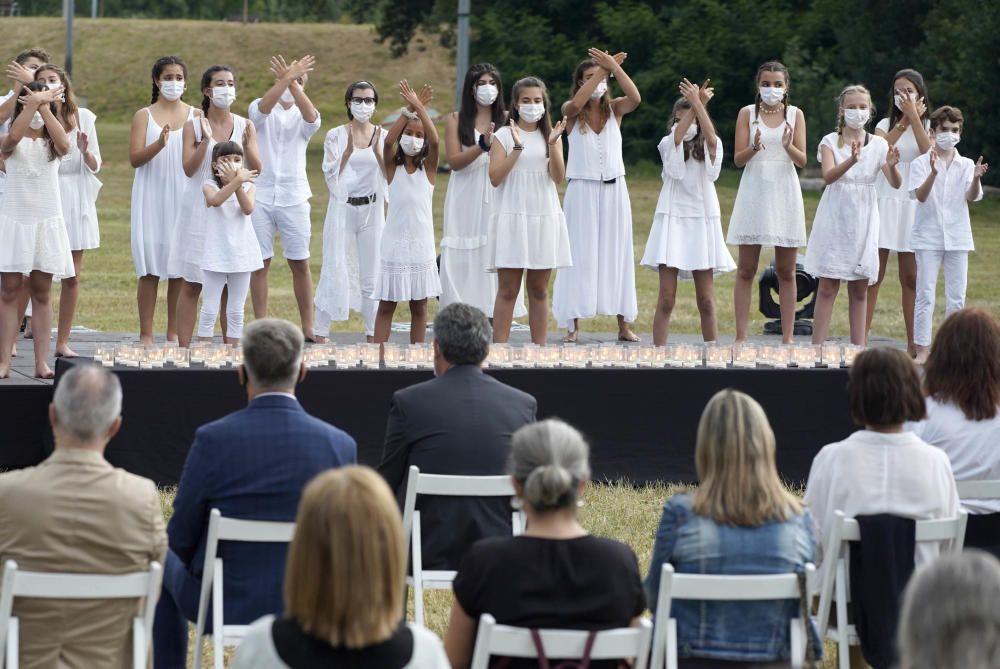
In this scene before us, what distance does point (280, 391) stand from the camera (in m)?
4.90

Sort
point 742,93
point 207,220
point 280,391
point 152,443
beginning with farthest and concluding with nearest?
point 742,93
point 207,220
point 152,443
point 280,391

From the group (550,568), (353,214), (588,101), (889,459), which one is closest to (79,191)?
(353,214)

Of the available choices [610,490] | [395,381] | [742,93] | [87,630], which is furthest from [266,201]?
[742,93]

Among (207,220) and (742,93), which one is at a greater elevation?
(742,93)

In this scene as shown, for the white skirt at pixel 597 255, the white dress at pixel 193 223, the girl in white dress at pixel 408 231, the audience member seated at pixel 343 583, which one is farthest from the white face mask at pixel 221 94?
the audience member seated at pixel 343 583

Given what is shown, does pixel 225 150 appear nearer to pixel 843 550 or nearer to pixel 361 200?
pixel 361 200

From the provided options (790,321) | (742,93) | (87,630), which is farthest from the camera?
(742,93)

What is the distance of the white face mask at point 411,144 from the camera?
379 inches

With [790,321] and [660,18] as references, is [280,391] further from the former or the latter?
[660,18]

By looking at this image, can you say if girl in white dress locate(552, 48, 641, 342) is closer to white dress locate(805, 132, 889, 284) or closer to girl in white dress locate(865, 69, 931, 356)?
white dress locate(805, 132, 889, 284)

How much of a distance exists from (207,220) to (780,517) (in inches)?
216

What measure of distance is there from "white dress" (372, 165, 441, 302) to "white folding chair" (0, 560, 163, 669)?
225 inches

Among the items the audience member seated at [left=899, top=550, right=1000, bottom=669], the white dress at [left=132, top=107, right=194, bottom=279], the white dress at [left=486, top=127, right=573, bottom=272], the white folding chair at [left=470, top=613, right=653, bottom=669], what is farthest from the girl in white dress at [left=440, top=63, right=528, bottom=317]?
the audience member seated at [left=899, top=550, right=1000, bottom=669]

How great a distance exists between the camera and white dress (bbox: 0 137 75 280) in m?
8.59
